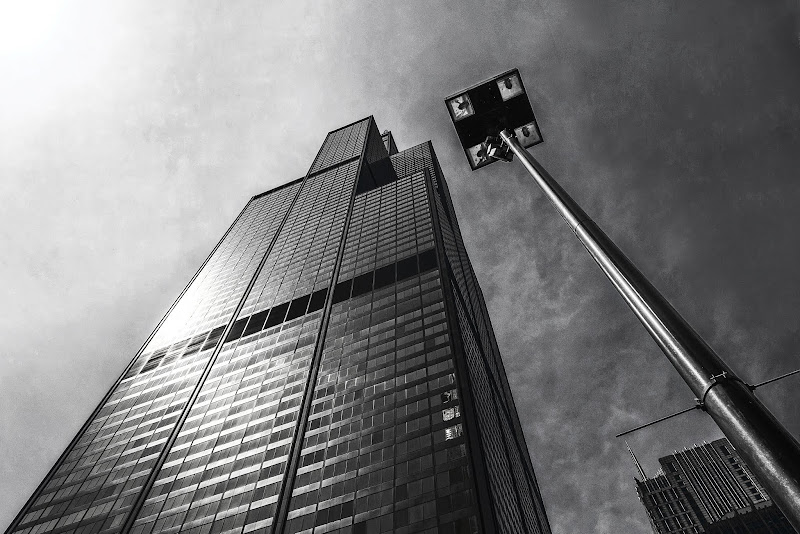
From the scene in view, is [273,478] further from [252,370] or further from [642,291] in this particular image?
[642,291]

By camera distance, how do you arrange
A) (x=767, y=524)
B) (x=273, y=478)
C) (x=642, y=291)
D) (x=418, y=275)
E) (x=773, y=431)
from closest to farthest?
(x=773, y=431) → (x=642, y=291) → (x=273, y=478) → (x=418, y=275) → (x=767, y=524)

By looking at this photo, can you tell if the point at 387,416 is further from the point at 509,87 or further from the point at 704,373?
the point at 704,373

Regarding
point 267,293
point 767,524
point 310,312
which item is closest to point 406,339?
point 310,312

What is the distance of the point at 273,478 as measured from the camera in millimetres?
69875

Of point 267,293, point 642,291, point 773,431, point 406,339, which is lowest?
point 773,431

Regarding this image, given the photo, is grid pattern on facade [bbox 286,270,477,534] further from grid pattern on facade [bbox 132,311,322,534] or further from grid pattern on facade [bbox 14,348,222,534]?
grid pattern on facade [bbox 14,348,222,534]

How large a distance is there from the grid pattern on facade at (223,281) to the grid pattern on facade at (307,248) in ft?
16.9

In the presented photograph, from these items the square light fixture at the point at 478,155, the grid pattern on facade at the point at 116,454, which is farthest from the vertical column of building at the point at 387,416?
the square light fixture at the point at 478,155

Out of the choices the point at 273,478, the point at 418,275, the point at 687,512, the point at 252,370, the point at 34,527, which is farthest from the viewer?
the point at 687,512

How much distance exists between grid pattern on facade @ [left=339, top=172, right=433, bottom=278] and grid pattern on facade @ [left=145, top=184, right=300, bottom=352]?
1110 inches

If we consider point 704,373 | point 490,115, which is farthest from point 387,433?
point 704,373

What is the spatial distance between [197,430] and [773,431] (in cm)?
9191

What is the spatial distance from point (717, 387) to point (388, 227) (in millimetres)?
125289

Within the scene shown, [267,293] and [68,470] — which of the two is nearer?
[68,470]
